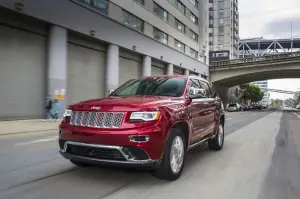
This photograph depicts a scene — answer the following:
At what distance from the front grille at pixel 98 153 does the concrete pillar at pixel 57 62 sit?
15822 millimetres

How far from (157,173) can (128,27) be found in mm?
25077

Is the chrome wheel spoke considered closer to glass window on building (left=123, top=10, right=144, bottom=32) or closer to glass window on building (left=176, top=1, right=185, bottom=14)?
glass window on building (left=123, top=10, right=144, bottom=32)

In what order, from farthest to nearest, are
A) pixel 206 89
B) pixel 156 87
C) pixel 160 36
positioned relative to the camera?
pixel 160 36
pixel 206 89
pixel 156 87

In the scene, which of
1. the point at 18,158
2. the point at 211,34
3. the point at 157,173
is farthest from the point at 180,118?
the point at 211,34

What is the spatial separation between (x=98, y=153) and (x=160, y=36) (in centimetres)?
3355

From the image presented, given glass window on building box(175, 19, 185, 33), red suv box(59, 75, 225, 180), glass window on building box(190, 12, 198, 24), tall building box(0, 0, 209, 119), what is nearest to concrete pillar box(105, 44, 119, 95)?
tall building box(0, 0, 209, 119)

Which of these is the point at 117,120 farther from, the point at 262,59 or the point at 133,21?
the point at 262,59

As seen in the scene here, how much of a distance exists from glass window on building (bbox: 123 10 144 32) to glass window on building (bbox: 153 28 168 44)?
3.44 meters

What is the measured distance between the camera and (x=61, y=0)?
66.7 feet

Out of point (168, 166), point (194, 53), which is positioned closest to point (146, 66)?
point (194, 53)

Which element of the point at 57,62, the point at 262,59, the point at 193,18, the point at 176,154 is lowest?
the point at 176,154

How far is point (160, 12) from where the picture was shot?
37031 mm

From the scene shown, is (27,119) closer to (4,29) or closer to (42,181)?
(4,29)

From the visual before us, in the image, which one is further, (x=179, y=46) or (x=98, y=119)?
(x=179, y=46)
